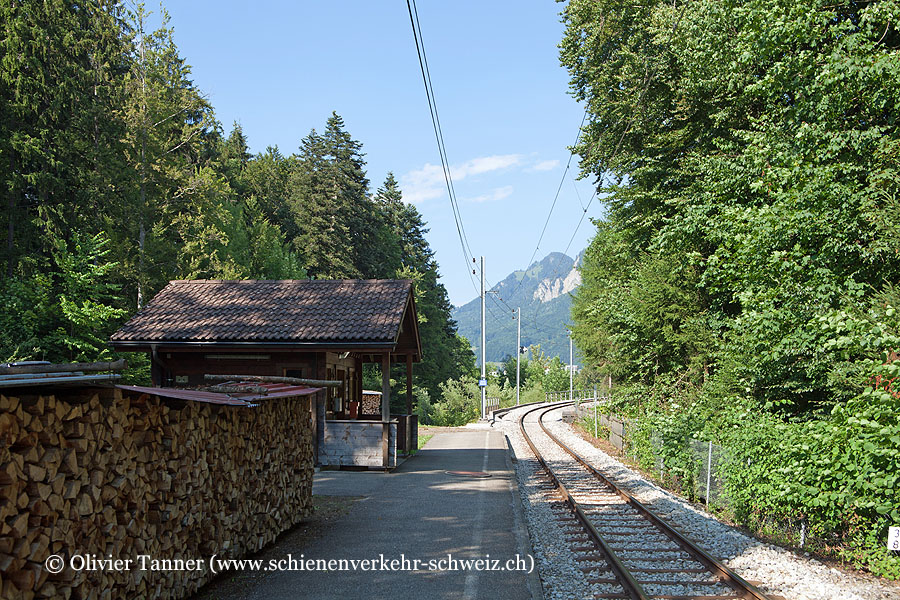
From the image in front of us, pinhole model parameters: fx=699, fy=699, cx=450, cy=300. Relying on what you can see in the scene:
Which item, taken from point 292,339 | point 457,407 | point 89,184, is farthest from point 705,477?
point 457,407

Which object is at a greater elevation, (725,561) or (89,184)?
(89,184)

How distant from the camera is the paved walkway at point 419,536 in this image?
7.23 m

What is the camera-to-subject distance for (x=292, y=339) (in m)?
16.3

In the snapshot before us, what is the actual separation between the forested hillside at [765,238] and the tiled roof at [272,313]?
24.5ft

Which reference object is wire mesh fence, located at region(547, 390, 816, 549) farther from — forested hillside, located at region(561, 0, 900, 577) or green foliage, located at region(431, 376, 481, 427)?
green foliage, located at region(431, 376, 481, 427)

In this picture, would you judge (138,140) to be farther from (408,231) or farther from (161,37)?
(408,231)

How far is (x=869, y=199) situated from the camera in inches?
509

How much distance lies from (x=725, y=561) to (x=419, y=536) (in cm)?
400

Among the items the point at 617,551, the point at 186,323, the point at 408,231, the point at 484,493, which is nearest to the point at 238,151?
the point at 408,231

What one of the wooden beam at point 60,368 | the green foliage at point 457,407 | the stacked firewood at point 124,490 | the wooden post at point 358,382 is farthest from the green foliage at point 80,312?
the green foliage at point 457,407

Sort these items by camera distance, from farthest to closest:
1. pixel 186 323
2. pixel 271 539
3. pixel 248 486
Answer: pixel 186 323 < pixel 271 539 < pixel 248 486

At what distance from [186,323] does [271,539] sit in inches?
386

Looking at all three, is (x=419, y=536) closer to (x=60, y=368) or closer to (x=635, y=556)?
(x=635, y=556)

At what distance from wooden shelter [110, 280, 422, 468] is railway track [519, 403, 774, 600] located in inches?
207
